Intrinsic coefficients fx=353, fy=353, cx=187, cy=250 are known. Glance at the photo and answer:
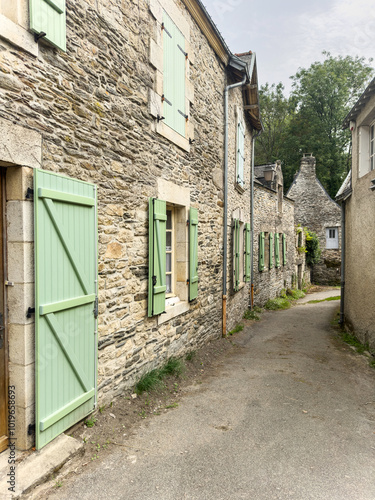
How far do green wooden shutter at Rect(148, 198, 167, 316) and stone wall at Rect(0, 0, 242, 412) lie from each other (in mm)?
77

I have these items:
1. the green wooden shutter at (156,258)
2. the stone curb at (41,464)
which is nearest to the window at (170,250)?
the green wooden shutter at (156,258)

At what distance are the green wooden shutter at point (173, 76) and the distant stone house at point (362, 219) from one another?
3450 millimetres

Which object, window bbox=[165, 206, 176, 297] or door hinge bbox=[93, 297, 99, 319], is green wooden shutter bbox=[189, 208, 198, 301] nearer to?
window bbox=[165, 206, 176, 297]

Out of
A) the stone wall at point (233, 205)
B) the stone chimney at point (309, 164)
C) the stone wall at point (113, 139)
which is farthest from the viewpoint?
the stone chimney at point (309, 164)

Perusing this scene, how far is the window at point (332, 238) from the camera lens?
22281 millimetres

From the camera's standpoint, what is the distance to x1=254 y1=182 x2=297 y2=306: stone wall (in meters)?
12.2

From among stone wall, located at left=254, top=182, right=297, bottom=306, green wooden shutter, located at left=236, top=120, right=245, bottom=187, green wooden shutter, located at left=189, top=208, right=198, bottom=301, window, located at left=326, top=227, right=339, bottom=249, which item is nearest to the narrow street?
green wooden shutter, located at left=189, top=208, right=198, bottom=301

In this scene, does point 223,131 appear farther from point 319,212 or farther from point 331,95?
point 331,95

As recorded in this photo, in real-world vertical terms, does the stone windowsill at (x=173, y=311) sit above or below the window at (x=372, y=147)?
below

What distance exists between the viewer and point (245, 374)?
18.4 feet

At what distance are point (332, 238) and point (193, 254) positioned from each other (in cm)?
1904

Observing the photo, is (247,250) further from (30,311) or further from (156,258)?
(30,311)

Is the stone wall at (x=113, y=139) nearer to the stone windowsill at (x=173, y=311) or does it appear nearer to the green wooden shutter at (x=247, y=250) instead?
the stone windowsill at (x=173, y=311)

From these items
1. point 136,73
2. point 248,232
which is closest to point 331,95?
point 248,232
